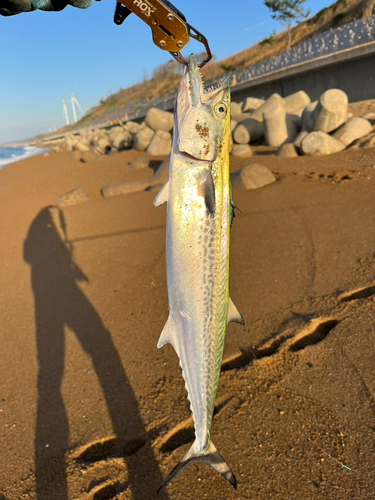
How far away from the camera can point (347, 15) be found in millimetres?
26766

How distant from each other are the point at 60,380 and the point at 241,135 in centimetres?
1206

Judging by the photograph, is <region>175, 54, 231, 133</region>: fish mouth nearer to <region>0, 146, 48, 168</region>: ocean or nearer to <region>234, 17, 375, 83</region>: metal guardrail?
<region>234, 17, 375, 83</region>: metal guardrail

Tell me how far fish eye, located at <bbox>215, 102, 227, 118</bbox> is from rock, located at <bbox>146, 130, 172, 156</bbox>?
13547 mm

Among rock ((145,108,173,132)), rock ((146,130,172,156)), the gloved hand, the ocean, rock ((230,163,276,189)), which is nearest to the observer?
the gloved hand

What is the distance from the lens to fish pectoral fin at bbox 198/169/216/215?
6.08 feet

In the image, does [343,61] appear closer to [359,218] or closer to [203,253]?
[359,218]

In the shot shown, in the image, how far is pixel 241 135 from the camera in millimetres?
13359

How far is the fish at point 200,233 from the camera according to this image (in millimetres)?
1881

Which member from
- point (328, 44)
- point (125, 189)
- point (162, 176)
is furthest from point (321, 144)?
point (328, 44)

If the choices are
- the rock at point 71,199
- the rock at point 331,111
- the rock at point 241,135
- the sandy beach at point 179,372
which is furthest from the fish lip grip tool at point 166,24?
the rock at point 241,135

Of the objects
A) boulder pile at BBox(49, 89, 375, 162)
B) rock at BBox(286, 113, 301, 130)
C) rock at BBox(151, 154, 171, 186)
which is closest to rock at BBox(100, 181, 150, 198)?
rock at BBox(151, 154, 171, 186)

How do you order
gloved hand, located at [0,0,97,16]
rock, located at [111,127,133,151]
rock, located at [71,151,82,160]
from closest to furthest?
gloved hand, located at [0,0,97,16]
rock, located at [111,127,133,151]
rock, located at [71,151,82,160]

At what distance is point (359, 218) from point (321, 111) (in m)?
6.23

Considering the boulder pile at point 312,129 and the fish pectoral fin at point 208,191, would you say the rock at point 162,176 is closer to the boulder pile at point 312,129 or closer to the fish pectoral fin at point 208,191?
the boulder pile at point 312,129
